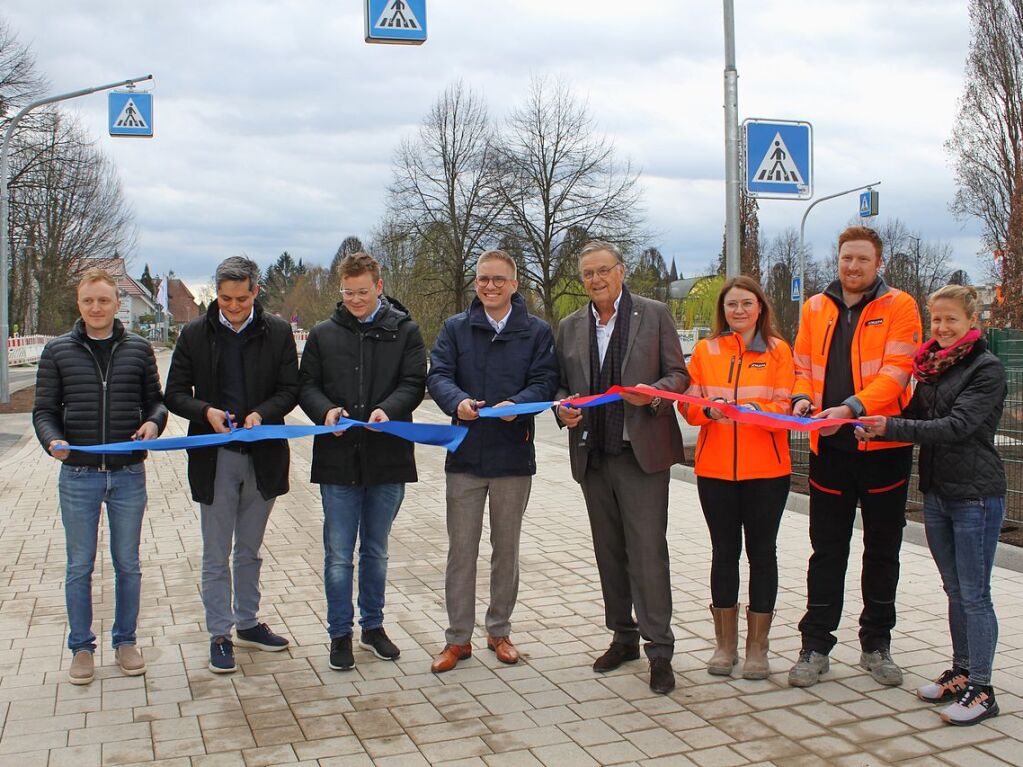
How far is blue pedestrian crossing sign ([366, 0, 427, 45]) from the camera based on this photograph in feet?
31.8

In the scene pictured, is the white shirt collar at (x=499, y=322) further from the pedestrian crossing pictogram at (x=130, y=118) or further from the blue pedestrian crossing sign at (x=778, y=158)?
the pedestrian crossing pictogram at (x=130, y=118)

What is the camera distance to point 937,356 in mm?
4469

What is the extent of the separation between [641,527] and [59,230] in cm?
5082

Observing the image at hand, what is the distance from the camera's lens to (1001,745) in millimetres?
4012

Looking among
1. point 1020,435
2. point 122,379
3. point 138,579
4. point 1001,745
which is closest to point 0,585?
point 138,579

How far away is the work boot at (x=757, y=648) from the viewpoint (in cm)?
482

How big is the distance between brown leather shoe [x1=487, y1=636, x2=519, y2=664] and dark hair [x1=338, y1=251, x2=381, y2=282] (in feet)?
6.80

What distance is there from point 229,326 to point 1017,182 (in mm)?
30359

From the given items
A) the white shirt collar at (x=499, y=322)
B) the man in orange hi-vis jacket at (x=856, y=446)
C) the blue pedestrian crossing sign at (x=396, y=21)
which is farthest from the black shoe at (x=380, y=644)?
the blue pedestrian crossing sign at (x=396, y=21)

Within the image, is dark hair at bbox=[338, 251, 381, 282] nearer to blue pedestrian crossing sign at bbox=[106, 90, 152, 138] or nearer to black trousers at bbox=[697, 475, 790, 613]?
black trousers at bbox=[697, 475, 790, 613]

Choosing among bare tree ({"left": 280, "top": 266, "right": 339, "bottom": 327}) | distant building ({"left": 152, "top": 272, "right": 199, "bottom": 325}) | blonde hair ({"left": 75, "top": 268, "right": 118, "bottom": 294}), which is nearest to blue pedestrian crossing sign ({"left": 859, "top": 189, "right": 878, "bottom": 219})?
blonde hair ({"left": 75, "top": 268, "right": 118, "bottom": 294})

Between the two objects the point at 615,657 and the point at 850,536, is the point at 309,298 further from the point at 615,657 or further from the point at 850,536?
the point at 850,536

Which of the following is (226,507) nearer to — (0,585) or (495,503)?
(495,503)

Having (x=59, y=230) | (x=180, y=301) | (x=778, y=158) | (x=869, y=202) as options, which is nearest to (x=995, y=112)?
(x=869, y=202)
